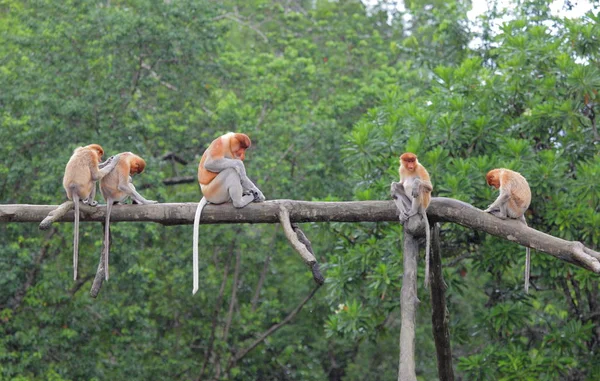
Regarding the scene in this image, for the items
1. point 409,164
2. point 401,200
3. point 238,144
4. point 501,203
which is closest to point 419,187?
point 401,200

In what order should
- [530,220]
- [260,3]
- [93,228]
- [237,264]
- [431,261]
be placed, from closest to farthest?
[431,261] → [530,220] → [93,228] → [237,264] → [260,3]

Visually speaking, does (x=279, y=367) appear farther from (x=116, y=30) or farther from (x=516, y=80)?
(x=516, y=80)

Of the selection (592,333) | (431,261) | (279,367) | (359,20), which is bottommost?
(279,367)

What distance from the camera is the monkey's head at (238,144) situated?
6.48 metres

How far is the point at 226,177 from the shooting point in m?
6.35

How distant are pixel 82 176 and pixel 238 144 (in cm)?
106

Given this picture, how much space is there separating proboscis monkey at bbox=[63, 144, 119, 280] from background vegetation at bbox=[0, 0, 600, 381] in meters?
3.08

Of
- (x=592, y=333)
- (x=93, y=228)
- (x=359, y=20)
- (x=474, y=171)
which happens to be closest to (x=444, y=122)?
(x=474, y=171)

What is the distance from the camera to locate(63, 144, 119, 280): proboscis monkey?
631 cm

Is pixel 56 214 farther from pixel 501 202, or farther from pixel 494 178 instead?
pixel 494 178

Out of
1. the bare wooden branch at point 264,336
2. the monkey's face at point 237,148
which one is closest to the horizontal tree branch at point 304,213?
the monkey's face at point 237,148

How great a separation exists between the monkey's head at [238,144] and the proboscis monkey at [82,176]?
0.90m

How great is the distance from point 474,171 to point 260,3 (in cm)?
1041

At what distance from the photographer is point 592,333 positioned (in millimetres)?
9961
